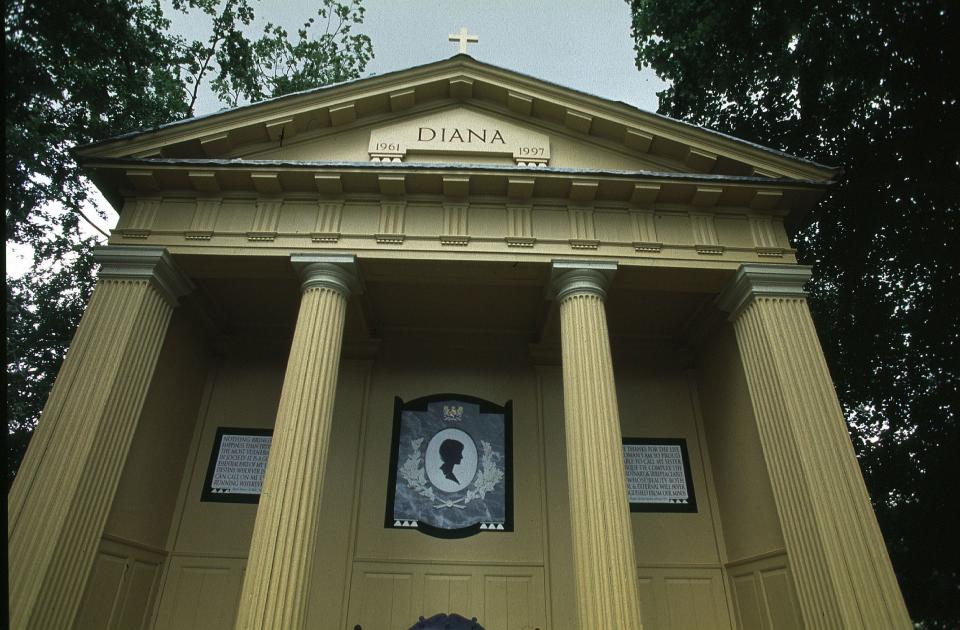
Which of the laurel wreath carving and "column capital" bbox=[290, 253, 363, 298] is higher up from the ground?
"column capital" bbox=[290, 253, 363, 298]

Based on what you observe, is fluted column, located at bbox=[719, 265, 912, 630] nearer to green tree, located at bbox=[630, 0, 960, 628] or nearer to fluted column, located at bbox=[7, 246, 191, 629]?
green tree, located at bbox=[630, 0, 960, 628]

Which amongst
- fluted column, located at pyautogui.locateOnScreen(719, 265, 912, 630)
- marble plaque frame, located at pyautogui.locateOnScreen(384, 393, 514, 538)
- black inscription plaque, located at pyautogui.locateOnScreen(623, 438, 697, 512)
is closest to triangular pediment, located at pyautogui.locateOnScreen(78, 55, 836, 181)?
fluted column, located at pyautogui.locateOnScreen(719, 265, 912, 630)

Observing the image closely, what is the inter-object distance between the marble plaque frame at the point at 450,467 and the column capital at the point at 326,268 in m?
3.30

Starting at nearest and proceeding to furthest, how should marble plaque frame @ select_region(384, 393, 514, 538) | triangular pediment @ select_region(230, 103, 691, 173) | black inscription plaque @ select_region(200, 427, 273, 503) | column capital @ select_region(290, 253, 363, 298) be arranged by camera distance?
column capital @ select_region(290, 253, 363, 298), triangular pediment @ select_region(230, 103, 691, 173), marble plaque frame @ select_region(384, 393, 514, 538), black inscription plaque @ select_region(200, 427, 273, 503)

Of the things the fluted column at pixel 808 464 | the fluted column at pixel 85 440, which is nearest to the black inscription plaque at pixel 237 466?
the fluted column at pixel 85 440

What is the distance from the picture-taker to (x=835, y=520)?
256 inches

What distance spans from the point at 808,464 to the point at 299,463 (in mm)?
6157

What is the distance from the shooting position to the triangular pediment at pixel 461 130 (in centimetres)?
890

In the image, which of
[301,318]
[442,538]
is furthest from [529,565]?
[301,318]

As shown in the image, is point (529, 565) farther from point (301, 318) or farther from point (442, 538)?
point (301, 318)

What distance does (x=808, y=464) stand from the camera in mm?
6840

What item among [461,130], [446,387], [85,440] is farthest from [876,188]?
[85,440]

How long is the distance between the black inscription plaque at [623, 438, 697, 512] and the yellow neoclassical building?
0.05m

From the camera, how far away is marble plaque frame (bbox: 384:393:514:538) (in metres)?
9.59
